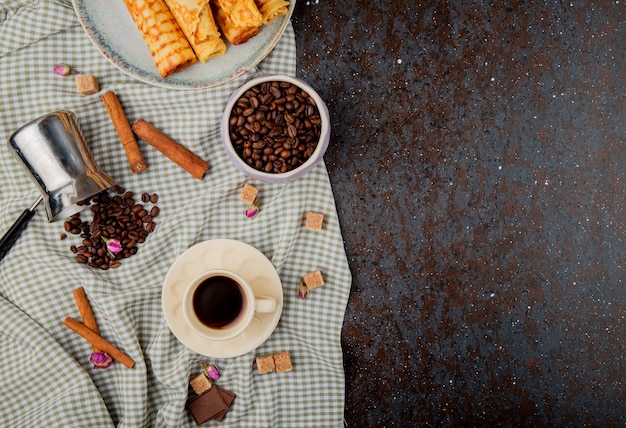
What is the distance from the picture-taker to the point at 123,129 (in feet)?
4.66

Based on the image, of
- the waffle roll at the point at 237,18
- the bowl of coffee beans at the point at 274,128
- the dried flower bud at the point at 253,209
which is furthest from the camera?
the dried flower bud at the point at 253,209

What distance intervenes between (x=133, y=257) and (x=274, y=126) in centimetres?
52

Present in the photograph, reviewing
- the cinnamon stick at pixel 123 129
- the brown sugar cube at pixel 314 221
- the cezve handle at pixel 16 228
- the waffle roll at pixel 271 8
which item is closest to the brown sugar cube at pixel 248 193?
the brown sugar cube at pixel 314 221

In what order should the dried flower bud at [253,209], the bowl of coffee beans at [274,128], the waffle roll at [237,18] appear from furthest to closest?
the dried flower bud at [253,209] → the bowl of coffee beans at [274,128] → the waffle roll at [237,18]

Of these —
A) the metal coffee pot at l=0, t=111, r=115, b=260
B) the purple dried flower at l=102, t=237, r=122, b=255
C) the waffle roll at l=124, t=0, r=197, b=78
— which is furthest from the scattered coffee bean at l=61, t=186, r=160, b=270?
the waffle roll at l=124, t=0, r=197, b=78

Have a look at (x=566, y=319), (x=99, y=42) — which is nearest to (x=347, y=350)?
(x=566, y=319)

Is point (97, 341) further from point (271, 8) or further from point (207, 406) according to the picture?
point (271, 8)

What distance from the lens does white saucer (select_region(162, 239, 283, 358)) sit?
1398 mm

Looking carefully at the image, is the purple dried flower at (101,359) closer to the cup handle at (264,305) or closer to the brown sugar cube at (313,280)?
the cup handle at (264,305)

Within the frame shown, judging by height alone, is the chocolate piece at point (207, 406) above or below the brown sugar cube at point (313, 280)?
below

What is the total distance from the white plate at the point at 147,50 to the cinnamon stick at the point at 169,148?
0.14 m

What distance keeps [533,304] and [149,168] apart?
3.78 feet

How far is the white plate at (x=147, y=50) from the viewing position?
131cm

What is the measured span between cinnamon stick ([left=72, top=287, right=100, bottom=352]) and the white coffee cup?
1.00 feet
